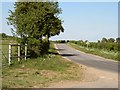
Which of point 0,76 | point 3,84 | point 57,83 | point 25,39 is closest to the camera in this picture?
point 3,84

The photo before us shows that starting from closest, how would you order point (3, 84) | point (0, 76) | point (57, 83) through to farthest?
point (3, 84) < point (57, 83) < point (0, 76)

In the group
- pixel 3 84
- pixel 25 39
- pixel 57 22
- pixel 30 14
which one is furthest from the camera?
pixel 57 22

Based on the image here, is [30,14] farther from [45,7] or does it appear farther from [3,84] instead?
[3,84]

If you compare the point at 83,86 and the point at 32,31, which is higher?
the point at 32,31

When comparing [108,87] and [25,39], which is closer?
[108,87]

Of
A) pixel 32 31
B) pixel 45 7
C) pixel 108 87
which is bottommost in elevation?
pixel 108 87

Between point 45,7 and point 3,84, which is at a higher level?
point 45,7

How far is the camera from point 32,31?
29672 millimetres

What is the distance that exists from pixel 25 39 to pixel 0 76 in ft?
47.4

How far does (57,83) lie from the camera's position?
500 inches

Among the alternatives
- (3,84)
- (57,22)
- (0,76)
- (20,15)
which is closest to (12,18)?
(20,15)

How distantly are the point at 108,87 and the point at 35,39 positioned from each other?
57.8 feet

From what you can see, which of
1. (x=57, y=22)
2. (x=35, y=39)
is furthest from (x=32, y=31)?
(x=57, y=22)

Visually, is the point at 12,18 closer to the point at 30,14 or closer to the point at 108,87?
the point at 30,14
